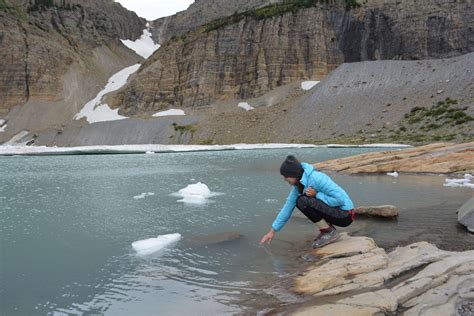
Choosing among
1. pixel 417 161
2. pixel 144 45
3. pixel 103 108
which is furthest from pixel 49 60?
pixel 417 161

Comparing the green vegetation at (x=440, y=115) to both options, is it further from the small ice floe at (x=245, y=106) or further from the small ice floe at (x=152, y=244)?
the small ice floe at (x=152, y=244)

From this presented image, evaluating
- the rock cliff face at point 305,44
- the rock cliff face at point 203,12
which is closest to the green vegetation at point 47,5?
the rock cliff face at point 203,12

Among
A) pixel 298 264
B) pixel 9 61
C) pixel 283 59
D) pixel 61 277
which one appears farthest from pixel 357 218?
pixel 9 61

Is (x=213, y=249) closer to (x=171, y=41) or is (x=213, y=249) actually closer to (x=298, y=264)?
(x=298, y=264)

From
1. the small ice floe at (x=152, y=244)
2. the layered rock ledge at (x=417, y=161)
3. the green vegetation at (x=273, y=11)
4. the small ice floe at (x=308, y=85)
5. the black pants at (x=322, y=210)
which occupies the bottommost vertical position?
the layered rock ledge at (x=417, y=161)

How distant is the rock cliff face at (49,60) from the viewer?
10369 cm

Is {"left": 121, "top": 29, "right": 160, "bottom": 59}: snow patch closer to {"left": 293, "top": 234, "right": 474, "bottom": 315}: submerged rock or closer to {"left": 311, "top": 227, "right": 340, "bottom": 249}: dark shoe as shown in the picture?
{"left": 311, "top": 227, "right": 340, "bottom": 249}: dark shoe

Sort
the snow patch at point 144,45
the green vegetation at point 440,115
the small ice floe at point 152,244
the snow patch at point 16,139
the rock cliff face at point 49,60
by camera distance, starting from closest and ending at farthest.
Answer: the small ice floe at point 152,244 → the green vegetation at point 440,115 → the snow patch at point 16,139 → the rock cliff face at point 49,60 → the snow patch at point 144,45

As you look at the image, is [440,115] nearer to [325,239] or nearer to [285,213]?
[325,239]

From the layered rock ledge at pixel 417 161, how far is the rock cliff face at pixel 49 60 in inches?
3589

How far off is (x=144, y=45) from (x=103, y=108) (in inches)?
2447

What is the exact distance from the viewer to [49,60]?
11100 cm

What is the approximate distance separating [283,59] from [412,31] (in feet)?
89.0

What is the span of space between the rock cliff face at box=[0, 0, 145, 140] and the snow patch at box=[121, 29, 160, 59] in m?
15.3
